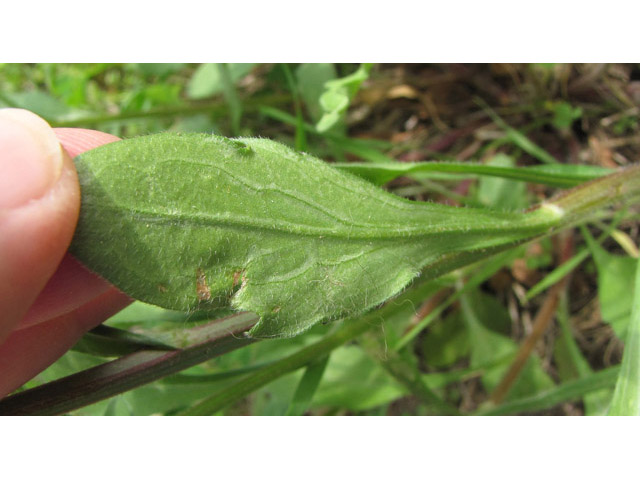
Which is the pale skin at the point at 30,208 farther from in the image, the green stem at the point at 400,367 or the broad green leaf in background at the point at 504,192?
the broad green leaf in background at the point at 504,192

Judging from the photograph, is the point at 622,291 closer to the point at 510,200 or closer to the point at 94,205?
the point at 510,200

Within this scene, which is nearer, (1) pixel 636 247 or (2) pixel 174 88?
(1) pixel 636 247

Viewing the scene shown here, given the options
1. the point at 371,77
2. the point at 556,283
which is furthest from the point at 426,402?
the point at 371,77

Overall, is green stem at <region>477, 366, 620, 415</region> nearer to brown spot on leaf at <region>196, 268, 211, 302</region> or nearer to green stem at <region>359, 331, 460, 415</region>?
green stem at <region>359, 331, 460, 415</region>

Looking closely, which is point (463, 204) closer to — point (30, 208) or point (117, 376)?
point (117, 376)

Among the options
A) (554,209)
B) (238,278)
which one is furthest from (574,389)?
(238,278)
